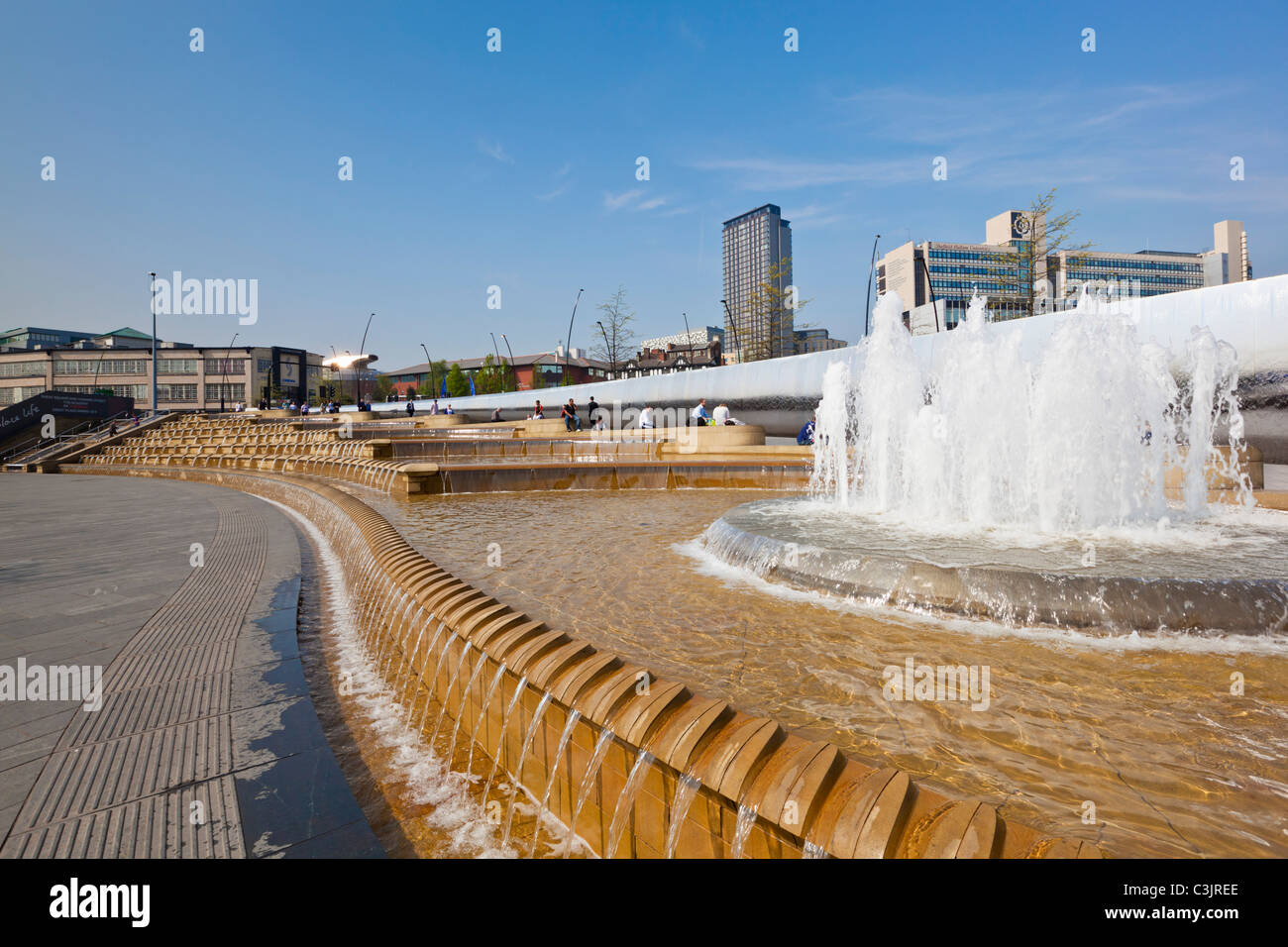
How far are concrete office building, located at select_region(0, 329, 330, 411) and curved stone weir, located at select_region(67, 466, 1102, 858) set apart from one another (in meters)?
94.4

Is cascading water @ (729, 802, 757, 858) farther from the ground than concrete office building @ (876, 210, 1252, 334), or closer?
closer

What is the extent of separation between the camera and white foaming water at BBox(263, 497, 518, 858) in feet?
7.54

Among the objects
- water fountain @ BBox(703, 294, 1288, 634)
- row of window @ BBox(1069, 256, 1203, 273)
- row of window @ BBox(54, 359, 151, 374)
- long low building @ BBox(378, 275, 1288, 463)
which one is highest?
row of window @ BBox(1069, 256, 1203, 273)

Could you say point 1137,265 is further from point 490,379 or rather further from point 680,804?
point 680,804

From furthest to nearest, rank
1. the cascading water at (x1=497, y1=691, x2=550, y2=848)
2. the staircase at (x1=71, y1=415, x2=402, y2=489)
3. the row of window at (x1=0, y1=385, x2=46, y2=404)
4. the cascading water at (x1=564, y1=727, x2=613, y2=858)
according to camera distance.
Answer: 1. the row of window at (x1=0, y1=385, x2=46, y2=404)
2. the staircase at (x1=71, y1=415, x2=402, y2=489)
3. the cascading water at (x1=497, y1=691, x2=550, y2=848)
4. the cascading water at (x1=564, y1=727, x2=613, y2=858)

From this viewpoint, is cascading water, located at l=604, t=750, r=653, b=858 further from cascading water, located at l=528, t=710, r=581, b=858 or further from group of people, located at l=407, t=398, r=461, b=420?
group of people, located at l=407, t=398, r=461, b=420

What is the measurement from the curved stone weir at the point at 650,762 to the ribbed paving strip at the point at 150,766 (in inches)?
37.2

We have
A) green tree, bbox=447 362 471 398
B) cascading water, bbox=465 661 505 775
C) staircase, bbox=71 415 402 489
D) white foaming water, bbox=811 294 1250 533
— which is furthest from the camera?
green tree, bbox=447 362 471 398

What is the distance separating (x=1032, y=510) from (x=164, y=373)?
116287 millimetres

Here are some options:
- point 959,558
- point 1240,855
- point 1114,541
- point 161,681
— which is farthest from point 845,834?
point 1114,541

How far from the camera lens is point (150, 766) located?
2.36 meters

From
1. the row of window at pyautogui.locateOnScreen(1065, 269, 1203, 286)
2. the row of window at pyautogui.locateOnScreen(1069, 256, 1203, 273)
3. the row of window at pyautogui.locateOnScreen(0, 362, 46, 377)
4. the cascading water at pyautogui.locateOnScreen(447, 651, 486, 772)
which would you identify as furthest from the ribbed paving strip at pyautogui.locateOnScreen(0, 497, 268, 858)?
the row of window at pyautogui.locateOnScreen(1065, 269, 1203, 286)

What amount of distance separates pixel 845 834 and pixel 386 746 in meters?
2.22

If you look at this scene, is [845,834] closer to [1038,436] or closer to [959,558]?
[959,558]
